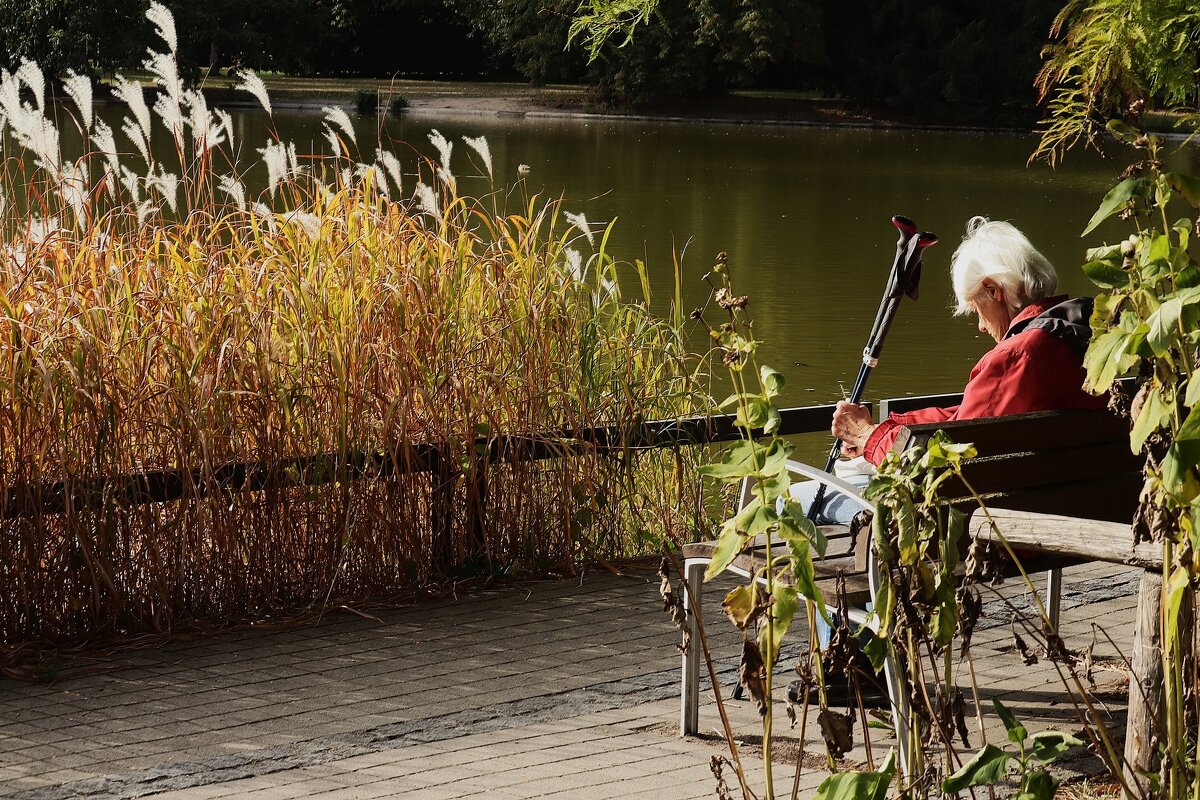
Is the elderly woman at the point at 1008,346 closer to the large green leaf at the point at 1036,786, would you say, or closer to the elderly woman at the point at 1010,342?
the elderly woman at the point at 1010,342

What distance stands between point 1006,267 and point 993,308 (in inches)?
5.1

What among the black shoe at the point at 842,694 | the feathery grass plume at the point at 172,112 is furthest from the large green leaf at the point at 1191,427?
the feathery grass plume at the point at 172,112

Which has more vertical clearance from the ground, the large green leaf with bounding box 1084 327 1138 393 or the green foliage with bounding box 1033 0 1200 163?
the green foliage with bounding box 1033 0 1200 163

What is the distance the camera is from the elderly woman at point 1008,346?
12.5 ft

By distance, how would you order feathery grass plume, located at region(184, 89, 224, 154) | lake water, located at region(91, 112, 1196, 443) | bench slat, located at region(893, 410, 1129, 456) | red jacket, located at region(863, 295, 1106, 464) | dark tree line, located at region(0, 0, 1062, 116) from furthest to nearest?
dark tree line, located at region(0, 0, 1062, 116)
lake water, located at region(91, 112, 1196, 443)
feathery grass plume, located at region(184, 89, 224, 154)
red jacket, located at region(863, 295, 1106, 464)
bench slat, located at region(893, 410, 1129, 456)

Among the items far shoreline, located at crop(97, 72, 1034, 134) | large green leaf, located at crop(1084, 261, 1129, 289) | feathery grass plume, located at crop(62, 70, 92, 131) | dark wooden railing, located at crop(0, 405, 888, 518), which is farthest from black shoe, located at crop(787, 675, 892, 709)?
far shoreline, located at crop(97, 72, 1034, 134)

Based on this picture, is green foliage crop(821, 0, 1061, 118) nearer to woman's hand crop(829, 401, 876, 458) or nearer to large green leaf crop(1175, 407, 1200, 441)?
woman's hand crop(829, 401, 876, 458)

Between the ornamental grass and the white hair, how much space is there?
1.64 meters

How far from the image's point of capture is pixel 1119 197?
6.44 feet

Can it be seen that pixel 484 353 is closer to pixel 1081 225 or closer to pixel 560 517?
pixel 560 517

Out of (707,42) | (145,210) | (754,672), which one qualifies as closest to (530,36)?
(707,42)

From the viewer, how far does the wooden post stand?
2.83 m

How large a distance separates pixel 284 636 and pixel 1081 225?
20624 mm

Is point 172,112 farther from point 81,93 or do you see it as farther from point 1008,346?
point 1008,346
